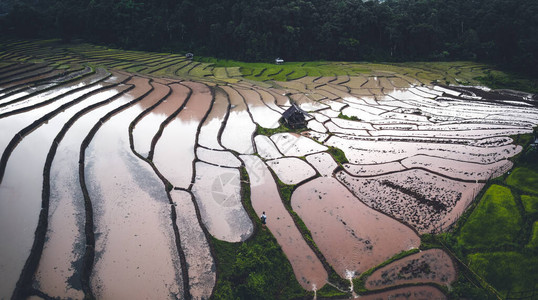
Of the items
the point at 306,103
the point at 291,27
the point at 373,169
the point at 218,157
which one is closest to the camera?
the point at 373,169

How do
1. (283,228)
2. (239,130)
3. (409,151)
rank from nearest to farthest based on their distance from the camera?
(283,228) < (409,151) < (239,130)

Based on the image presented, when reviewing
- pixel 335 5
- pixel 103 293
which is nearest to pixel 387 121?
pixel 103 293

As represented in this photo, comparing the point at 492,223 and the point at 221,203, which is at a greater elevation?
the point at 221,203

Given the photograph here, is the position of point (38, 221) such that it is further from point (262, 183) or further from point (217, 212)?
point (262, 183)

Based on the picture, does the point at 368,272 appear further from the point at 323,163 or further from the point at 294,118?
the point at 294,118

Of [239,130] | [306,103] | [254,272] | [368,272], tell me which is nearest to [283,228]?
[254,272]

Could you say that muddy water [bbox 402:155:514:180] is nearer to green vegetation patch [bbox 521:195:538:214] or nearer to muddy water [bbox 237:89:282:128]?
green vegetation patch [bbox 521:195:538:214]
